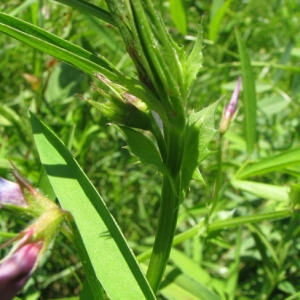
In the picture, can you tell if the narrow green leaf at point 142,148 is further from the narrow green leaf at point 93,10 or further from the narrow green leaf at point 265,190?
the narrow green leaf at point 265,190

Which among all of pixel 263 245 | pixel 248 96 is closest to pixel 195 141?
pixel 248 96

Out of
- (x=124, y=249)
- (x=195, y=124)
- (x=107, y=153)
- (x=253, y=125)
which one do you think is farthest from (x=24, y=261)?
(x=107, y=153)

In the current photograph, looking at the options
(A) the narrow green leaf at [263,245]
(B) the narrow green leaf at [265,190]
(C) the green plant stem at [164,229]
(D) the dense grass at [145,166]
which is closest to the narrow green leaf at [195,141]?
(C) the green plant stem at [164,229]

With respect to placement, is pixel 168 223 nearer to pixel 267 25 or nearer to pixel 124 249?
pixel 124 249

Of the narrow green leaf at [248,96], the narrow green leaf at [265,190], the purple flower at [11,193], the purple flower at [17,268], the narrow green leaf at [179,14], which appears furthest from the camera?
the narrow green leaf at [179,14]

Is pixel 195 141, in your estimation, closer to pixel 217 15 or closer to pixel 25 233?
pixel 25 233

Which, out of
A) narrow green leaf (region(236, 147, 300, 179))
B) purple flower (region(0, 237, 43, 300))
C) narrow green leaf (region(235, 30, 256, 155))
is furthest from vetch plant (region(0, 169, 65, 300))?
narrow green leaf (region(235, 30, 256, 155))

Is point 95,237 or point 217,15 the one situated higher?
point 217,15
